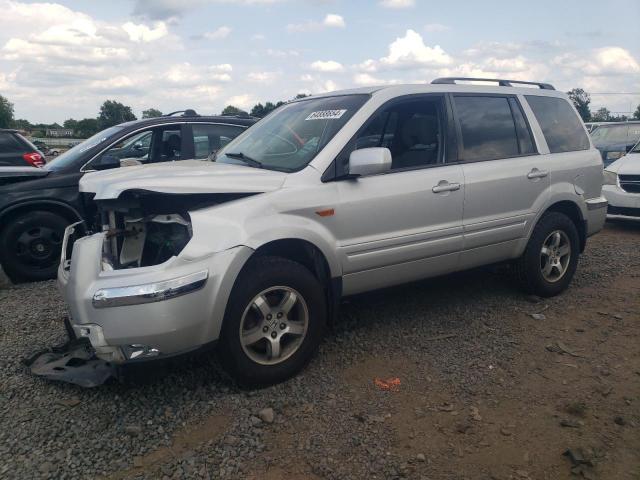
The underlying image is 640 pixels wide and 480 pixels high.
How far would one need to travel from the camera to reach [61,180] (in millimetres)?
5875

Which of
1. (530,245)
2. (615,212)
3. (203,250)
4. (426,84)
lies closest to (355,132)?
(426,84)

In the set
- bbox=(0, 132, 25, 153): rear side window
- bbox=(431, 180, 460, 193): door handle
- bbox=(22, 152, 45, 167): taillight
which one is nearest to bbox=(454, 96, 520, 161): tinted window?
bbox=(431, 180, 460, 193): door handle

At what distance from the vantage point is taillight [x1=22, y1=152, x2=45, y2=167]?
8.28m

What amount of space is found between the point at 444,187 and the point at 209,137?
3.30 meters

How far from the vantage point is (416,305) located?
16.0 feet

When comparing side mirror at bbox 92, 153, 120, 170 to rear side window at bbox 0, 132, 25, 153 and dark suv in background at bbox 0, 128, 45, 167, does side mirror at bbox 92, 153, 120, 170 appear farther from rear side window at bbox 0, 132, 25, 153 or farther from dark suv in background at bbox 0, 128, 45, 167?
rear side window at bbox 0, 132, 25, 153

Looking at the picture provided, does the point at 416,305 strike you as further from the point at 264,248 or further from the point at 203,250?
the point at 203,250

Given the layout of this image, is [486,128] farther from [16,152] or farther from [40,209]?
[16,152]

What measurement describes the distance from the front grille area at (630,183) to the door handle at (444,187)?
5554 millimetres

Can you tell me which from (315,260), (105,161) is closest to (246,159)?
(315,260)

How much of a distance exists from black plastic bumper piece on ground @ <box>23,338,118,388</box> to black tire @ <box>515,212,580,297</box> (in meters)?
3.51

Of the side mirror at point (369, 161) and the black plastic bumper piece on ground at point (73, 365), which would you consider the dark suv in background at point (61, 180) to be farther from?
the side mirror at point (369, 161)

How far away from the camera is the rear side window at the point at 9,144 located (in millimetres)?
8320

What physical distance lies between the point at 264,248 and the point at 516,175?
7.86 ft
